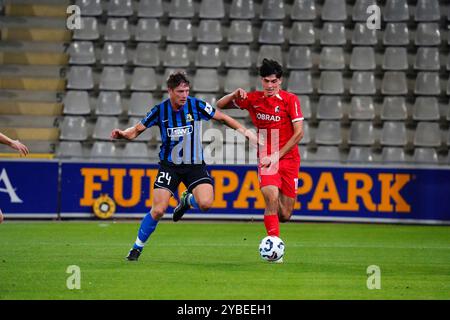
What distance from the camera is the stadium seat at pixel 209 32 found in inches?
755

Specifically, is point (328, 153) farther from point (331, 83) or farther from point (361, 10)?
point (361, 10)

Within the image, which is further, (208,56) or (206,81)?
(208,56)

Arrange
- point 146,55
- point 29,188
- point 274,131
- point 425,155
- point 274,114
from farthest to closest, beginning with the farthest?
point 146,55 → point 425,155 → point 29,188 → point 274,131 → point 274,114

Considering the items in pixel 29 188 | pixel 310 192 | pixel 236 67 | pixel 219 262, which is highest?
pixel 236 67

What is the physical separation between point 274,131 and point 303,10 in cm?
890

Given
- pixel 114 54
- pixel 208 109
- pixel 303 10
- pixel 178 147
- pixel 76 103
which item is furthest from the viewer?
pixel 303 10

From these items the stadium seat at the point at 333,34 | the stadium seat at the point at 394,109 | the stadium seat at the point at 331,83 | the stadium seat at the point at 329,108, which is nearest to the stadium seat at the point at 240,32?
the stadium seat at the point at 333,34

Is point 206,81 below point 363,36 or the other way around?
below

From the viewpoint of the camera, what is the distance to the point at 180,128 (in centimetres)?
1052

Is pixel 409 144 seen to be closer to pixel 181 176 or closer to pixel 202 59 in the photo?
pixel 202 59

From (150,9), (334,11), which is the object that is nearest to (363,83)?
(334,11)

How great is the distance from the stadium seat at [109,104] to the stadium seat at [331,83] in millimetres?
3907

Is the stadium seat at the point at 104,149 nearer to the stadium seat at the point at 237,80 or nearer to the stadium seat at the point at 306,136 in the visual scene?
the stadium seat at the point at 237,80

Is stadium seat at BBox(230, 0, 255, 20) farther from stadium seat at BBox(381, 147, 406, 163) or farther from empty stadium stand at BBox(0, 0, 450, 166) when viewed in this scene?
stadium seat at BBox(381, 147, 406, 163)
